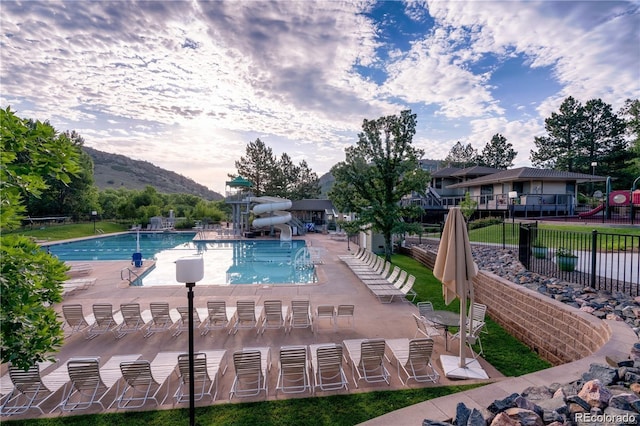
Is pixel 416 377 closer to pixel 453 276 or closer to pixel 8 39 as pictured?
pixel 453 276

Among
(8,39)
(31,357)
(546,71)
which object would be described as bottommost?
(31,357)

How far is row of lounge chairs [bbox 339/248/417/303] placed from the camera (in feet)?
33.4

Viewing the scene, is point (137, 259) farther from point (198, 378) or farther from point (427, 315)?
point (427, 315)

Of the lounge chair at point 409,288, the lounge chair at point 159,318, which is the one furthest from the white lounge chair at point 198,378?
the lounge chair at point 409,288

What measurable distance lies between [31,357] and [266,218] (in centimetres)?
2786

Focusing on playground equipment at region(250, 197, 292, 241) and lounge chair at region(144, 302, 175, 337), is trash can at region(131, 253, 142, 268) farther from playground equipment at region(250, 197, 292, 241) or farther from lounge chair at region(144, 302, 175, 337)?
playground equipment at region(250, 197, 292, 241)

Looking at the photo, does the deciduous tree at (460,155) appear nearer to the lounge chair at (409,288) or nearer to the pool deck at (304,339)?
the pool deck at (304,339)

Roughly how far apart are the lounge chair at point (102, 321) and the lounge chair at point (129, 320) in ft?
0.67

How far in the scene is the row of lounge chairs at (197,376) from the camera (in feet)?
15.6

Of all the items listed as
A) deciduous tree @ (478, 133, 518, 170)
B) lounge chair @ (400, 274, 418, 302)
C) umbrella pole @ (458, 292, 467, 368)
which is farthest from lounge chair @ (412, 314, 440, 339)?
deciduous tree @ (478, 133, 518, 170)

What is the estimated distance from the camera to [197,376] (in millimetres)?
5031

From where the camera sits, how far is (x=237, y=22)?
11922 mm

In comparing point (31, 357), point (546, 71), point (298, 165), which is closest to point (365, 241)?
point (546, 71)

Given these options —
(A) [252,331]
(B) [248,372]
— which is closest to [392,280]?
(A) [252,331]
